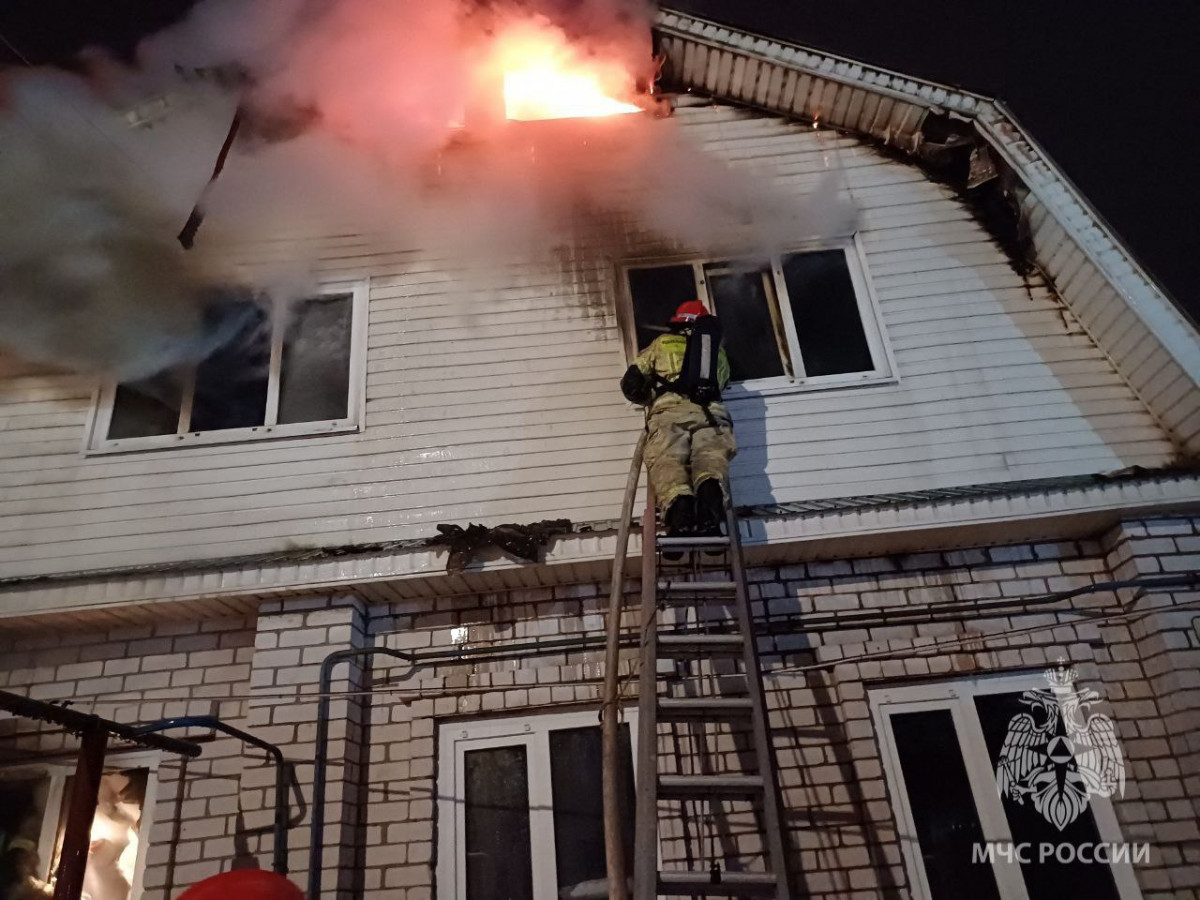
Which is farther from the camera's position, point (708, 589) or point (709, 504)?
point (709, 504)

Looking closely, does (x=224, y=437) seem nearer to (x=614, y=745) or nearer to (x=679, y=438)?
(x=679, y=438)

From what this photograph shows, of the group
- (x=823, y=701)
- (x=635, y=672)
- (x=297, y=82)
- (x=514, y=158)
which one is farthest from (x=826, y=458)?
(x=297, y=82)

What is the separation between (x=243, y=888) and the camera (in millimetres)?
3207

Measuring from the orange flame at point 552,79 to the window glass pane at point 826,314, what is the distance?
2218mm

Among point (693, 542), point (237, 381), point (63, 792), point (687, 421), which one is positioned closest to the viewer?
point (693, 542)

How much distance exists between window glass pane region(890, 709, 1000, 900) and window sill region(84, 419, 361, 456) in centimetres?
418

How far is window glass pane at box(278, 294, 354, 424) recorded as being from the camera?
565cm

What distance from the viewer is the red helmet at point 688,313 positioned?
16.5ft

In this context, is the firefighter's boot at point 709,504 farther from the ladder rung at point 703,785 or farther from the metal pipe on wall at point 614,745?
the ladder rung at point 703,785

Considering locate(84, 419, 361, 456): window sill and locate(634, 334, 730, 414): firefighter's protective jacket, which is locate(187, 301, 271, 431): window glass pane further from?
locate(634, 334, 730, 414): firefighter's protective jacket

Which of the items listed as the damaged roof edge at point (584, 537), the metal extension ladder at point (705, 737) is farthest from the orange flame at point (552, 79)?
the metal extension ladder at point (705, 737)

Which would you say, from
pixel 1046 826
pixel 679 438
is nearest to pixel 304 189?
pixel 679 438

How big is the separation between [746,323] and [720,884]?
4.20 meters

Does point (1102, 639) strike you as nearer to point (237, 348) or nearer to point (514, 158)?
point (514, 158)
